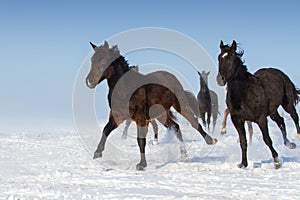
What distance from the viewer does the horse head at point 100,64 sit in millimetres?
7730

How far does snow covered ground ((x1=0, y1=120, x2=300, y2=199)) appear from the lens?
5.23m

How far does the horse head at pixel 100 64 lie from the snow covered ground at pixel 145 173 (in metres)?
1.59

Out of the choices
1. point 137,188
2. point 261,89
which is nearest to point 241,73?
point 261,89

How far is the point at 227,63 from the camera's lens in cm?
786

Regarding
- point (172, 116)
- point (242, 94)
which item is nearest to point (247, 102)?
point (242, 94)

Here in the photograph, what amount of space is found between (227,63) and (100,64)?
7.59 feet

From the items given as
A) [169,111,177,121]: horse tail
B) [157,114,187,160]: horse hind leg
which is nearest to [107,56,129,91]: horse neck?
[157,114,187,160]: horse hind leg

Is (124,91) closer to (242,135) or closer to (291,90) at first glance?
(242,135)

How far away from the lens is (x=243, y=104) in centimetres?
797

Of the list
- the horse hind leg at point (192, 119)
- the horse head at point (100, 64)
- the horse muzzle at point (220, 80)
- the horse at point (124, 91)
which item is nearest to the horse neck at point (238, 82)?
the horse muzzle at point (220, 80)

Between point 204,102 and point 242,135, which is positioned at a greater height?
point 204,102

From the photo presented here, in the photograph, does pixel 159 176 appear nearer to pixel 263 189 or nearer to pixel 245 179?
pixel 245 179

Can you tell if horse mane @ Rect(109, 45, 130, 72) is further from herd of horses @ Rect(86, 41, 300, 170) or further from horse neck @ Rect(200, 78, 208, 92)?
horse neck @ Rect(200, 78, 208, 92)

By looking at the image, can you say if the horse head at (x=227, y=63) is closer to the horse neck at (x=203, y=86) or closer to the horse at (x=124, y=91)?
the horse at (x=124, y=91)
